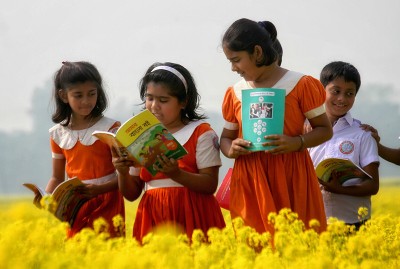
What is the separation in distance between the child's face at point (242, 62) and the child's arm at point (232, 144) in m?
0.50

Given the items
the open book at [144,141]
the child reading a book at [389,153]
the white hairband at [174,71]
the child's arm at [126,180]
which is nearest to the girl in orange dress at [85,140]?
the child's arm at [126,180]

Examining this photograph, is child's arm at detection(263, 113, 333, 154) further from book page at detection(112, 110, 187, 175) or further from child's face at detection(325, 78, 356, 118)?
child's face at detection(325, 78, 356, 118)

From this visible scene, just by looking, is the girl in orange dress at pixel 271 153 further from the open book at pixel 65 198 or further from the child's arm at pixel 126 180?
the open book at pixel 65 198

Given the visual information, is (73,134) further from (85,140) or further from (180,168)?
(180,168)

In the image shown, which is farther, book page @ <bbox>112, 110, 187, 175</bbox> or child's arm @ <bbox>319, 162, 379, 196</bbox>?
child's arm @ <bbox>319, 162, 379, 196</bbox>

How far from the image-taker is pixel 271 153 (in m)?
5.91

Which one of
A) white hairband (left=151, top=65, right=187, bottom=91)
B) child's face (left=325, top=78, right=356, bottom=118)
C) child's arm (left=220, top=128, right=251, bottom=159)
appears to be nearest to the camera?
child's arm (left=220, top=128, right=251, bottom=159)

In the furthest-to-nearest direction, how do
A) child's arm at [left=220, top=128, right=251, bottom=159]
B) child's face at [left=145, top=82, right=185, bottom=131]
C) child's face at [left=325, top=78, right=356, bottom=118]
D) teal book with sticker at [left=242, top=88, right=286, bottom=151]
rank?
child's face at [left=325, top=78, right=356, bottom=118], child's face at [left=145, top=82, right=185, bottom=131], child's arm at [left=220, top=128, right=251, bottom=159], teal book with sticker at [left=242, top=88, right=286, bottom=151]

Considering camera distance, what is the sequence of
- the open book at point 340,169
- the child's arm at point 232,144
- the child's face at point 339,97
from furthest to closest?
A: the child's face at point 339,97 < the open book at point 340,169 < the child's arm at point 232,144

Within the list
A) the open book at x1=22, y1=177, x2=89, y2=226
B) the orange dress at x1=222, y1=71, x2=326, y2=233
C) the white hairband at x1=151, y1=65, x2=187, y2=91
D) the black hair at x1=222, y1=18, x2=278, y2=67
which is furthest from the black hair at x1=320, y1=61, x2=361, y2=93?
the open book at x1=22, y1=177, x2=89, y2=226

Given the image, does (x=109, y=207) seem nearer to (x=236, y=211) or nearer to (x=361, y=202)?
(x=236, y=211)

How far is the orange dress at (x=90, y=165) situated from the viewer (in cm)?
683

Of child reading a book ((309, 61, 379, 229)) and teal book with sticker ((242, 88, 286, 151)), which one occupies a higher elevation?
teal book with sticker ((242, 88, 286, 151))

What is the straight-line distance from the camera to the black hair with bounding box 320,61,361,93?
7.14m
